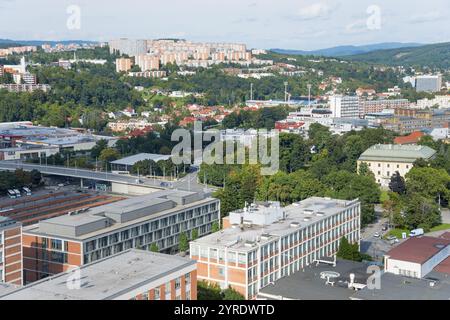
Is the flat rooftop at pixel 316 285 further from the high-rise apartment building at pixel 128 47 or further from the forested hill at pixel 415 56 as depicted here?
the forested hill at pixel 415 56

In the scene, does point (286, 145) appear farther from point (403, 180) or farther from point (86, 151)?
point (86, 151)

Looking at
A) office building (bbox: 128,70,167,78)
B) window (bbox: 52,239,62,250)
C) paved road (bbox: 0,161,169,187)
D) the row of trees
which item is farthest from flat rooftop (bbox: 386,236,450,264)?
office building (bbox: 128,70,167,78)

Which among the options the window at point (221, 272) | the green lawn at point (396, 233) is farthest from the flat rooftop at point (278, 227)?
the green lawn at point (396, 233)

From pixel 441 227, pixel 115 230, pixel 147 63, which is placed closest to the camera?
pixel 115 230

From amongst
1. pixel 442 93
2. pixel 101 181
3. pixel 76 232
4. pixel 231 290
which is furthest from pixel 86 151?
pixel 442 93

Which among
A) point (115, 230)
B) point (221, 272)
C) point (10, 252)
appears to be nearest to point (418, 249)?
point (221, 272)

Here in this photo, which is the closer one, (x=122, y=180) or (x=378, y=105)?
(x=122, y=180)

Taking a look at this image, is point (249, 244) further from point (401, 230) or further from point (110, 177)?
point (110, 177)
